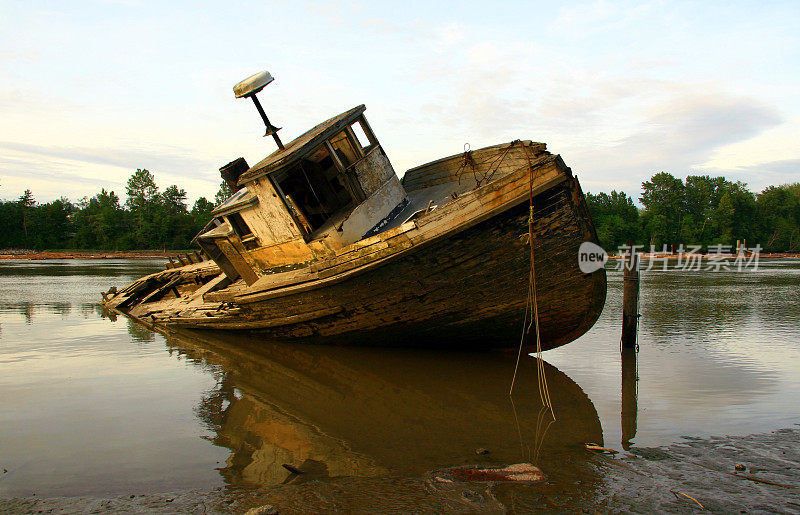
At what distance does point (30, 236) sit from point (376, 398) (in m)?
80.3

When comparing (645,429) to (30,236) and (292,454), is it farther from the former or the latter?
(30,236)

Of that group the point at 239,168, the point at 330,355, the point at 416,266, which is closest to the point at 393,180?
the point at 416,266

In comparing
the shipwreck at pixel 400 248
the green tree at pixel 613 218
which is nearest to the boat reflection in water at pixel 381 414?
the shipwreck at pixel 400 248

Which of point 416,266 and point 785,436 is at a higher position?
point 416,266

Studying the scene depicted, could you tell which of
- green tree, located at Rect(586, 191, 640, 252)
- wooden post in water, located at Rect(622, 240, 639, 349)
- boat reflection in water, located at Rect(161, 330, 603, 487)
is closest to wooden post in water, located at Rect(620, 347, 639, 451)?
wooden post in water, located at Rect(622, 240, 639, 349)

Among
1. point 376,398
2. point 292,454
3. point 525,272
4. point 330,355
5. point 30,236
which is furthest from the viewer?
point 30,236

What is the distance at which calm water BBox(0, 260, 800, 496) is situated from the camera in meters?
4.40

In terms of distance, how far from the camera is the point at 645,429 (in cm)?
524

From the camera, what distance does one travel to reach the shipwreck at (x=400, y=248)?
270 inches

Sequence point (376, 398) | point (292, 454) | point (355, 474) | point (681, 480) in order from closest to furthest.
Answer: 1. point (681, 480)
2. point (355, 474)
3. point (292, 454)
4. point (376, 398)

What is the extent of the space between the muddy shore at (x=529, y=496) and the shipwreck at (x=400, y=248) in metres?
3.02

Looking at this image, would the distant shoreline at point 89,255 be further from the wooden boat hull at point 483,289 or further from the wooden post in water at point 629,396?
the wooden post in water at point 629,396

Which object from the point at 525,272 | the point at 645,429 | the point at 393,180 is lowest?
the point at 645,429

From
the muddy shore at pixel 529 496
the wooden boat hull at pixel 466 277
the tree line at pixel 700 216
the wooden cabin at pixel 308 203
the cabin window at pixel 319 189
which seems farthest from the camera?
the tree line at pixel 700 216
